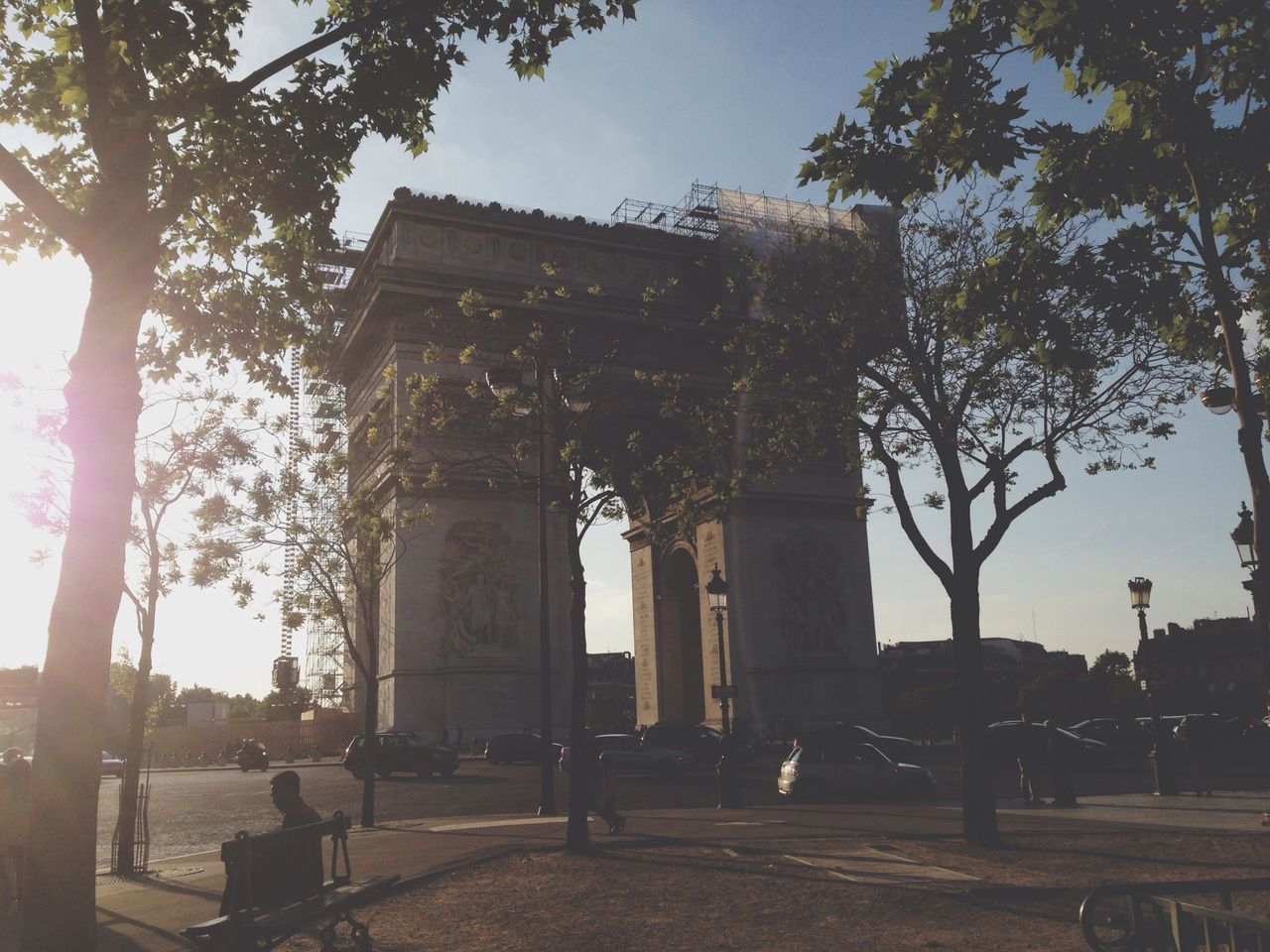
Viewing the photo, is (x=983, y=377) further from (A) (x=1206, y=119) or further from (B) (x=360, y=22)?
(B) (x=360, y=22)

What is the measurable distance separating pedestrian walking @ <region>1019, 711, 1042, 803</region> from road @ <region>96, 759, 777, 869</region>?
16.6ft

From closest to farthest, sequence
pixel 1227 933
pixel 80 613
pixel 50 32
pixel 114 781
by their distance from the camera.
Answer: pixel 1227 933, pixel 80 613, pixel 50 32, pixel 114 781

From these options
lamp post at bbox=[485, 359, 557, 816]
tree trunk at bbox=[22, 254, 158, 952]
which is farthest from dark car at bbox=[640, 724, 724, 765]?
tree trunk at bbox=[22, 254, 158, 952]

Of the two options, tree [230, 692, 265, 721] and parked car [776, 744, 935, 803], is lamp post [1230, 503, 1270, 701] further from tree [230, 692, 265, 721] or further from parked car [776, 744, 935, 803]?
tree [230, 692, 265, 721]

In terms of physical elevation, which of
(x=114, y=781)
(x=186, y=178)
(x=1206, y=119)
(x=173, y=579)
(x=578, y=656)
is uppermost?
(x=1206, y=119)

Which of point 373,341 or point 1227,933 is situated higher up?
point 373,341

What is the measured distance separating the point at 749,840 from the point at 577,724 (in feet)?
9.04

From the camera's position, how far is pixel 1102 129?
10.4 meters

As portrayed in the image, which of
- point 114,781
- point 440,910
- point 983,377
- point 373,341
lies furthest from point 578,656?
point 114,781

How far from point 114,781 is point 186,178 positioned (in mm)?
52395

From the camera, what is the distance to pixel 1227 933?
17.2 ft

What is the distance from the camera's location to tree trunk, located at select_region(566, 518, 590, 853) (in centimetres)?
1346

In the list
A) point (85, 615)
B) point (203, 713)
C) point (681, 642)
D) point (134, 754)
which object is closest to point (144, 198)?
point (85, 615)

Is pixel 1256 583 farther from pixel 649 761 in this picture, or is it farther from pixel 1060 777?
pixel 649 761
